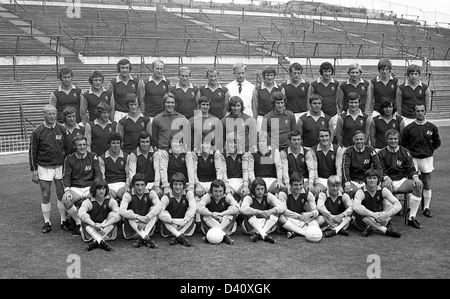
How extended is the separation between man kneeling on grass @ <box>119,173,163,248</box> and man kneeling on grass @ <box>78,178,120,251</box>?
0.45ft

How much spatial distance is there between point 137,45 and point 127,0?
10036 mm

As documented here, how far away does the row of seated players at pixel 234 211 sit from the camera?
6.86 metres

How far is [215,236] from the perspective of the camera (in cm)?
678

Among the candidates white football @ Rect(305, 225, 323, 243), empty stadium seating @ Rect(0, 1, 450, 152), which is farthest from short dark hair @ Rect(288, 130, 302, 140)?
empty stadium seating @ Rect(0, 1, 450, 152)

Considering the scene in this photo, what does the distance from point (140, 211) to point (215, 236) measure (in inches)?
40.9

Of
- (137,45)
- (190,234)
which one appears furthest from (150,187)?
(137,45)

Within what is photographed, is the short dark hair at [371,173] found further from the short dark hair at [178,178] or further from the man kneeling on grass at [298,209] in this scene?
the short dark hair at [178,178]

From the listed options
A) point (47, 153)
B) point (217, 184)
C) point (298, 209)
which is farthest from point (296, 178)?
point (47, 153)

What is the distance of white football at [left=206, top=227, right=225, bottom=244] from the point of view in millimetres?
6780

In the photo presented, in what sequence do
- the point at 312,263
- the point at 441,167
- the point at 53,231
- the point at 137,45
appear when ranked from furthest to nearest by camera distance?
the point at 137,45, the point at 441,167, the point at 53,231, the point at 312,263

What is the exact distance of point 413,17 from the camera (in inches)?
1738

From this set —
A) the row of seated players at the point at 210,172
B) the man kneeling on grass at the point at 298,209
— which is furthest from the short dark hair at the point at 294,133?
the man kneeling on grass at the point at 298,209

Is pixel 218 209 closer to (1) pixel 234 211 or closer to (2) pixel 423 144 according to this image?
(1) pixel 234 211

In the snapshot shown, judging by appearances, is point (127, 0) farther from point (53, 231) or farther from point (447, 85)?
point (53, 231)
